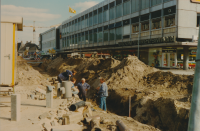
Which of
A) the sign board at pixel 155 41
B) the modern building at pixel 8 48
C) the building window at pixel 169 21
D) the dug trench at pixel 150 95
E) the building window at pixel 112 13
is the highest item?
the building window at pixel 112 13

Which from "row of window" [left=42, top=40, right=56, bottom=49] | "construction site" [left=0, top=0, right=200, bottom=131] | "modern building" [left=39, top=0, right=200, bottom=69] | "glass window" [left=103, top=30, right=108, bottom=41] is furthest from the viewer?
"row of window" [left=42, top=40, right=56, bottom=49]

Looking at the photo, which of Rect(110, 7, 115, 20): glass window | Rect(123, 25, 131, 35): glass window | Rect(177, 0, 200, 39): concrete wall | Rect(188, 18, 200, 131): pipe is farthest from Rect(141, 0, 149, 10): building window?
Rect(188, 18, 200, 131): pipe

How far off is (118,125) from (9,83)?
449 cm

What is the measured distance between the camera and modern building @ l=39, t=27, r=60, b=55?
71.9 m

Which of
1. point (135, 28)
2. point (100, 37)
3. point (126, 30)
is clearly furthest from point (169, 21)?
point (100, 37)

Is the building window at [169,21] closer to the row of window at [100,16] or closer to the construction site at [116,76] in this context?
the construction site at [116,76]

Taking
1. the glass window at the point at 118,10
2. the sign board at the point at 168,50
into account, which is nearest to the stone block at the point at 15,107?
the sign board at the point at 168,50

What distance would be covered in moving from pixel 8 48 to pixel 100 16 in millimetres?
39245

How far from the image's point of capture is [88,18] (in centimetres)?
4953

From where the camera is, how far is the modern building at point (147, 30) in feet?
82.6

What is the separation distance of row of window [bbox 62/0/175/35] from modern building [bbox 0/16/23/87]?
28.9 meters

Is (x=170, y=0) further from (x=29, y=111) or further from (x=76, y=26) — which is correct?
(x=76, y=26)

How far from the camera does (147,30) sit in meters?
30.4

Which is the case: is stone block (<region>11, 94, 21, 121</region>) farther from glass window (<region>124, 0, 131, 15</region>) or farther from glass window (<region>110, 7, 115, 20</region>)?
glass window (<region>110, 7, 115, 20</region>)
